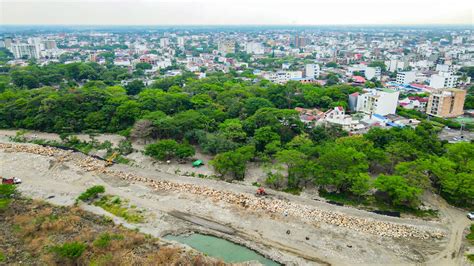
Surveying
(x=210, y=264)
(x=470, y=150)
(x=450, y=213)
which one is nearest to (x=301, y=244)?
(x=210, y=264)

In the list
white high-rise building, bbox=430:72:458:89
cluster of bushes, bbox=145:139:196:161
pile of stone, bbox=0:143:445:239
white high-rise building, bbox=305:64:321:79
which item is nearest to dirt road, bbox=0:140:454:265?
pile of stone, bbox=0:143:445:239

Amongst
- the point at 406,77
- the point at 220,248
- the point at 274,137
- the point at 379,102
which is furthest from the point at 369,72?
the point at 220,248

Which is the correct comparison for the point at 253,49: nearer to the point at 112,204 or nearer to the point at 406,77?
the point at 406,77

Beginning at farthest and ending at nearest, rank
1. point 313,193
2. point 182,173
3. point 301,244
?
1. point 182,173
2. point 313,193
3. point 301,244

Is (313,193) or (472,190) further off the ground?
(472,190)

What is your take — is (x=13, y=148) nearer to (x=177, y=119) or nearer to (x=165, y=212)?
(x=177, y=119)

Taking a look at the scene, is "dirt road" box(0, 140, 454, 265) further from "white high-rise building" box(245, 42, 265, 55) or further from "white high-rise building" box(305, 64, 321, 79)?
"white high-rise building" box(245, 42, 265, 55)
